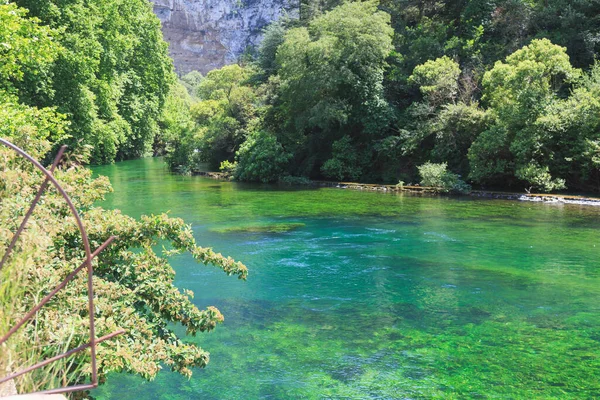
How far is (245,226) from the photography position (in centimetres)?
1742

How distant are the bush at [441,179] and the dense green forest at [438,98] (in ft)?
0.46

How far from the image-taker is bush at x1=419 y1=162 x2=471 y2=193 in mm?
24359

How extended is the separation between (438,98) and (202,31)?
13814 centimetres

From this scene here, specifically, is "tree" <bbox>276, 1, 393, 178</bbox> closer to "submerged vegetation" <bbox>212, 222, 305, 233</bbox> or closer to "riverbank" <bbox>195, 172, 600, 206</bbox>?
"riverbank" <bbox>195, 172, 600, 206</bbox>

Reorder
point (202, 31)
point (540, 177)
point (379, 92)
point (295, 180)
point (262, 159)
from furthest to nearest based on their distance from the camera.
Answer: point (202, 31) < point (262, 159) < point (295, 180) < point (379, 92) < point (540, 177)

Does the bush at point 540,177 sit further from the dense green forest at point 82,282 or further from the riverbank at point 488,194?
the dense green forest at point 82,282

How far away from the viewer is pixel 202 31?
153750 mm

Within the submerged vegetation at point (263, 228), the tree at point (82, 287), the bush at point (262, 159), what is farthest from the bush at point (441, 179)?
the tree at point (82, 287)

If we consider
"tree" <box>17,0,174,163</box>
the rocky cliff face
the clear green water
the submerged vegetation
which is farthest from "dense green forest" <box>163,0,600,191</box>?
the rocky cliff face

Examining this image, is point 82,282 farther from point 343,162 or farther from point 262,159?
point 262,159

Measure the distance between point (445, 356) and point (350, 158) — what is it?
23.0 metres

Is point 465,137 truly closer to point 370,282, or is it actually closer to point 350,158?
point 350,158

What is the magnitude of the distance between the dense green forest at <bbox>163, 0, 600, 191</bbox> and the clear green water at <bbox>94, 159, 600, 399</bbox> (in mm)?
5320

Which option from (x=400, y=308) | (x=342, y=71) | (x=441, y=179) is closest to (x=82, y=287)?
(x=400, y=308)
